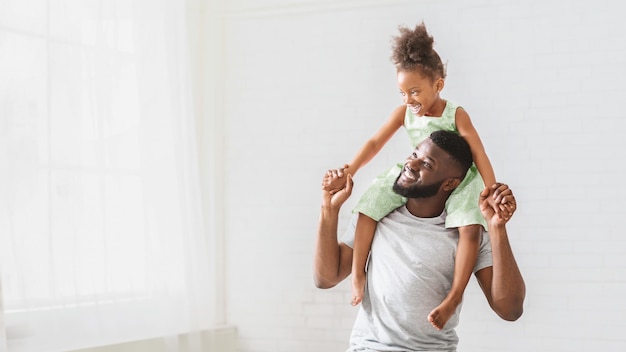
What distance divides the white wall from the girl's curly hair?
1730 mm

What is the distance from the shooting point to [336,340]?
5.06 m

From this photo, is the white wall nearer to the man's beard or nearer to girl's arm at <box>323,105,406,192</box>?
girl's arm at <box>323,105,406,192</box>

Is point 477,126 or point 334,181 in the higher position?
point 477,126

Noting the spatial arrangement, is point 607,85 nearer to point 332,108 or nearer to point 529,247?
point 529,247

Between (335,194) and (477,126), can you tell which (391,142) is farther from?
(335,194)

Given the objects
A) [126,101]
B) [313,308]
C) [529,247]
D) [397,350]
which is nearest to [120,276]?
[126,101]

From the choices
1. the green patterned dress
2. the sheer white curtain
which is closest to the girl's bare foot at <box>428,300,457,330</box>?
the green patterned dress

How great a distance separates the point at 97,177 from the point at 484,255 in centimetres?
190

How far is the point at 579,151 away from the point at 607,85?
352 mm

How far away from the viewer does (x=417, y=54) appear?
3.02m

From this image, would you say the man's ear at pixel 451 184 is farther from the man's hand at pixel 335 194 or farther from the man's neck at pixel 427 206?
the man's hand at pixel 335 194

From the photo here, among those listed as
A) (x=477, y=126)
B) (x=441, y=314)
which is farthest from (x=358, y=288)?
(x=477, y=126)

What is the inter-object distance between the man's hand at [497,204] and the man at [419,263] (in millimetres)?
155

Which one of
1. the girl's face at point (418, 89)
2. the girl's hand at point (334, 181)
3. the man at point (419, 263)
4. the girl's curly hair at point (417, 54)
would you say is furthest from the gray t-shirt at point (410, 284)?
the girl's curly hair at point (417, 54)
